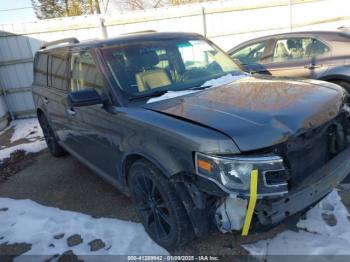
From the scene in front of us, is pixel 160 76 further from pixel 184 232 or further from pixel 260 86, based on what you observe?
pixel 184 232

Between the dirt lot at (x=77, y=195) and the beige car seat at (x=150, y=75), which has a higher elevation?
the beige car seat at (x=150, y=75)

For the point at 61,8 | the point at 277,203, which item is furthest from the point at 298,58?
the point at 61,8

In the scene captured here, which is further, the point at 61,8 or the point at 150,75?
the point at 61,8

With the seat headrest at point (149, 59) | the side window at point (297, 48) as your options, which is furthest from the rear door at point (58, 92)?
the side window at point (297, 48)

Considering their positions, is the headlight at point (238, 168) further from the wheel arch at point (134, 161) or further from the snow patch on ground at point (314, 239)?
the snow patch on ground at point (314, 239)

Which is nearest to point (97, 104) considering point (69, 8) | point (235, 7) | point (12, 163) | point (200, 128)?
point (200, 128)

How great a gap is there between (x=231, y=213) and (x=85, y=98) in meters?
1.64

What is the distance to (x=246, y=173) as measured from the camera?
7.04 ft

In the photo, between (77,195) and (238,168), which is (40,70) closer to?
(77,195)

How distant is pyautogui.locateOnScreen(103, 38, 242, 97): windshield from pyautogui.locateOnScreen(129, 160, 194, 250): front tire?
754 millimetres

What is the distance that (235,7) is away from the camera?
8.80m

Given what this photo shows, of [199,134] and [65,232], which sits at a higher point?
[199,134]

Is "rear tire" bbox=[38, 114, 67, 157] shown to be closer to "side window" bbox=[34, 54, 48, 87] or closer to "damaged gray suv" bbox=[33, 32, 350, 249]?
"side window" bbox=[34, 54, 48, 87]

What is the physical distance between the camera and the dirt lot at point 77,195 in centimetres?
303
